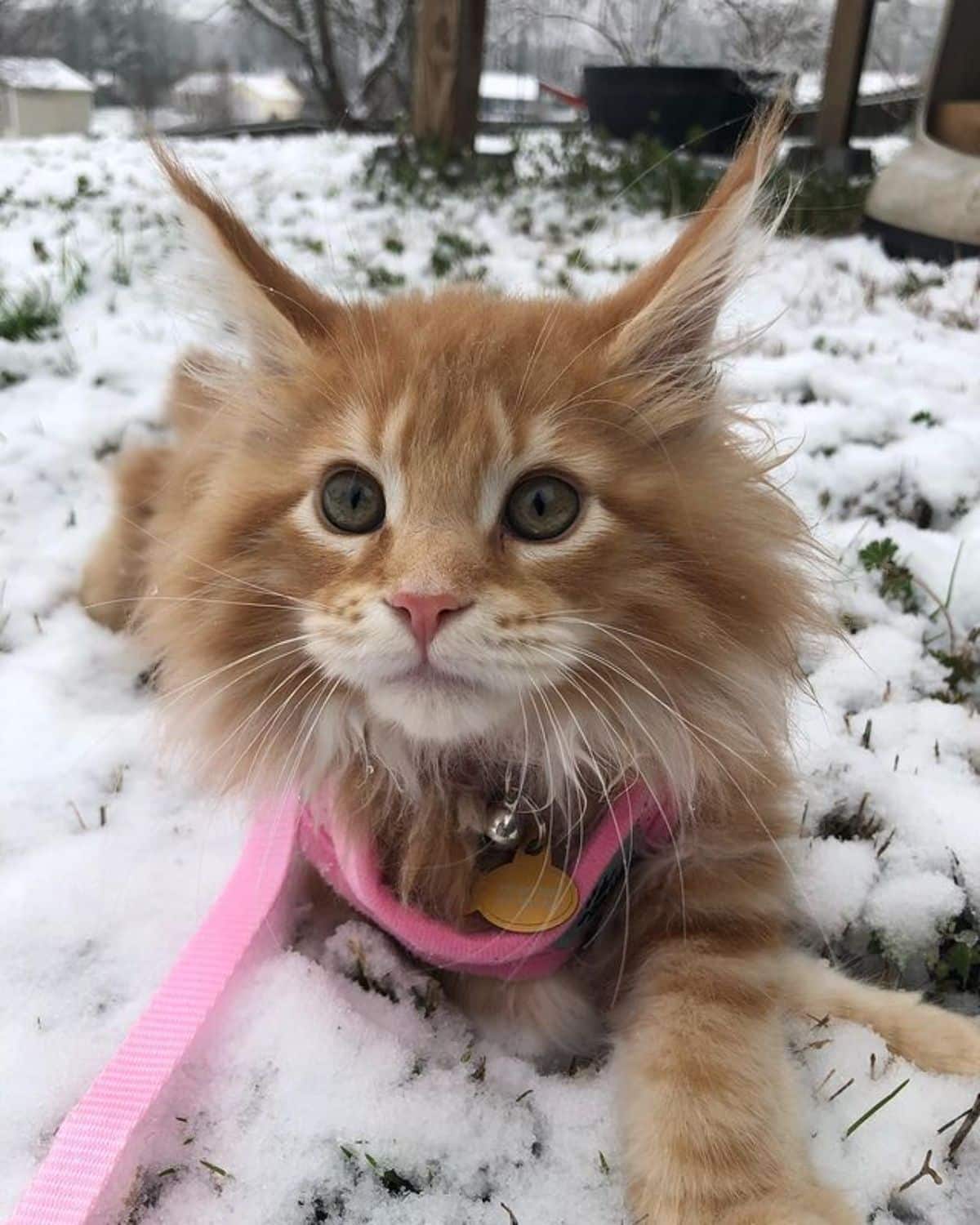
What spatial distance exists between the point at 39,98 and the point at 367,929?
2922 centimetres

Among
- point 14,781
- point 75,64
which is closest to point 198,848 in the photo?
point 14,781

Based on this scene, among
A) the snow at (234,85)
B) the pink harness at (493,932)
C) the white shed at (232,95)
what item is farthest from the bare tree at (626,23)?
the white shed at (232,95)

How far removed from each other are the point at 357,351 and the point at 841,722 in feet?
3.83

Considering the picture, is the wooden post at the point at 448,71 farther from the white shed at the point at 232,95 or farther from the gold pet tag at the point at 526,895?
the white shed at the point at 232,95

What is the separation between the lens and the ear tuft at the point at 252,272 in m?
1.25

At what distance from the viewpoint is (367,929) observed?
1429mm

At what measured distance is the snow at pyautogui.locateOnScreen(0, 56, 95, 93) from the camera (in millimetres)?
24625

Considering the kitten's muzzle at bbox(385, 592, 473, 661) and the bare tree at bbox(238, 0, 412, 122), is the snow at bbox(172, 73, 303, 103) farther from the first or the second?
the kitten's muzzle at bbox(385, 592, 473, 661)

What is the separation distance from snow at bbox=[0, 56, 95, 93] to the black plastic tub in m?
22.1

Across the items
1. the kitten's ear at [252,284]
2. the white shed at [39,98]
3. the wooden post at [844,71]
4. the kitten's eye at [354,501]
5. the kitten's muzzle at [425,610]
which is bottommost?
the white shed at [39,98]

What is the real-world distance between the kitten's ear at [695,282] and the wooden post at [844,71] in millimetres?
6649

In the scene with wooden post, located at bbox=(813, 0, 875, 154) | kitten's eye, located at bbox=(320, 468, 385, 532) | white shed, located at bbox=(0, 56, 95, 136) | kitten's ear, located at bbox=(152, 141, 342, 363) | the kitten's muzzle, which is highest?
wooden post, located at bbox=(813, 0, 875, 154)

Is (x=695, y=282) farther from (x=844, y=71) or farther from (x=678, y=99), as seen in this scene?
(x=678, y=99)

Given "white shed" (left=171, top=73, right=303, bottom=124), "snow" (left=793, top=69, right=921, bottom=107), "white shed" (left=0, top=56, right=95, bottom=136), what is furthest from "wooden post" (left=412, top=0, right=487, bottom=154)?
"white shed" (left=0, top=56, right=95, bottom=136)
